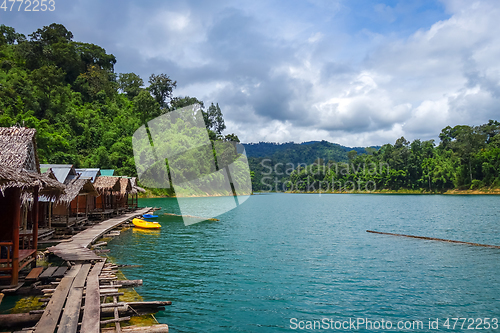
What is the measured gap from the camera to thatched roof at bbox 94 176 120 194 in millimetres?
27609

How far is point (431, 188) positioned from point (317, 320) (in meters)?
111

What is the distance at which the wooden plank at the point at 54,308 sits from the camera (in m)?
6.60

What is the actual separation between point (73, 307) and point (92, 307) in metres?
0.42

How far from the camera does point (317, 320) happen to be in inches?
372

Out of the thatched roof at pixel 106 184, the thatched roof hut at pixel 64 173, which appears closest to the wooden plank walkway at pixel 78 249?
the thatched roof hut at pixel 64 173

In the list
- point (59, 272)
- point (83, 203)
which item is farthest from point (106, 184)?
point (59, 272)

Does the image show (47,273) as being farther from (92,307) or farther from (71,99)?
(71,99)

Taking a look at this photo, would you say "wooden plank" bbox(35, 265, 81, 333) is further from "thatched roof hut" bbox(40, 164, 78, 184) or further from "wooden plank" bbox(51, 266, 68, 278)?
"thatched roof hut" bbox(40, 164, 78, 184)

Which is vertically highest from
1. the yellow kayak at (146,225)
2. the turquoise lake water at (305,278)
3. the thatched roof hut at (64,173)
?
the thatched roof hut at (64,173)

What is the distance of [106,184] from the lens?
28.0 meters

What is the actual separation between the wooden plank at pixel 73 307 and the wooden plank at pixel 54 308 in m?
0.12

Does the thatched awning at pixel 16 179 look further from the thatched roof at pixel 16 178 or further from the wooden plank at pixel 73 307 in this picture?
the wooden plank at pixel 73 307

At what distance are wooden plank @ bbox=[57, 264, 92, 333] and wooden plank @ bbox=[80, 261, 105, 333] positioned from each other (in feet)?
0.49

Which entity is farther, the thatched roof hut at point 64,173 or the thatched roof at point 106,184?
the thatched roof at point 106,184
